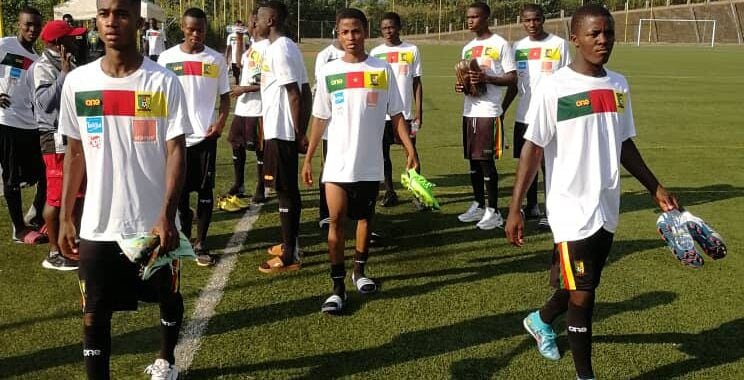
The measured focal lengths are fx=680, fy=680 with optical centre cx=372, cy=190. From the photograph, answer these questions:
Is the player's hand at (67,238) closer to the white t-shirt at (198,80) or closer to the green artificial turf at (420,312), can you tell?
the green artificial turf at (420,312)

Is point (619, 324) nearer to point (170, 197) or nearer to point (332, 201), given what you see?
point (332, 201)

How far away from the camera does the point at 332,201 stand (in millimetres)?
5332

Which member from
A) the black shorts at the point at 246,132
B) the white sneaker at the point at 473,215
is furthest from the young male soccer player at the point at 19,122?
the white sneaker at the point at 473,215

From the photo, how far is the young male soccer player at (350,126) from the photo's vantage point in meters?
5.24

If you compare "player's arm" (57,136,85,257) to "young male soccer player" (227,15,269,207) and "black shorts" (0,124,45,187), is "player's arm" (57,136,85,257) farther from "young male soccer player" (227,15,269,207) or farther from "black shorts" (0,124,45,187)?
"young male soccer player" (227,15,269,207)

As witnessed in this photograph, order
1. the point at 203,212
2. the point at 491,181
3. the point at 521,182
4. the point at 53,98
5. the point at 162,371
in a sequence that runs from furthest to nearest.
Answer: the point at 491,181
the point at 203,212
the point at 53,98
the point at 521,182
the point at 162,371

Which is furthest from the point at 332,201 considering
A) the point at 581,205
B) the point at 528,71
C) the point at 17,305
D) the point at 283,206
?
the point at 528,71

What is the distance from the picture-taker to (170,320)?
3.91m

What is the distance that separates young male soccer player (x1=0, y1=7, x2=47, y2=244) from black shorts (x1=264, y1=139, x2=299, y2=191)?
2.57m

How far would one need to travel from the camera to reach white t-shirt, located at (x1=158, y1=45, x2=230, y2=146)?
6586mm

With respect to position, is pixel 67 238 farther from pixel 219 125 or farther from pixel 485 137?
pixel 485 137

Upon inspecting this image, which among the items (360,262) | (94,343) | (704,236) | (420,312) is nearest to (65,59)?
(94,343)

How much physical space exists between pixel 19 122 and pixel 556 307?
560 cm

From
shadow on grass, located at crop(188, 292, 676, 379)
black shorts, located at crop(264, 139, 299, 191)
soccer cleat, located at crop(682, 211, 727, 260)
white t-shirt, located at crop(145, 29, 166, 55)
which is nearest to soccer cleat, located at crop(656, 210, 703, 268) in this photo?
soccer cleat, located at crop(682, 211, 727, 260)
